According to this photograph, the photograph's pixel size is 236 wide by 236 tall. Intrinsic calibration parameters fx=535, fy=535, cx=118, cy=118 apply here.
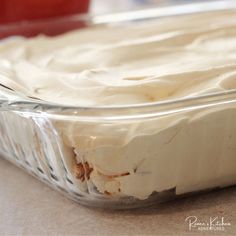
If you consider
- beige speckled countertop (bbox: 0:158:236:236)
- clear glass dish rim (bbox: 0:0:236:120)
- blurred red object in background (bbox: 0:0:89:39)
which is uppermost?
clear glass dish rim (bbox: 0:0:236:120)

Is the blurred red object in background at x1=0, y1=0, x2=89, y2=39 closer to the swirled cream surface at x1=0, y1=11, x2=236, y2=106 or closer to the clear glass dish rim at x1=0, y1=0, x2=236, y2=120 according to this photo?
the swirled cream surface at x1=0, y1=11, x2=236, y2=106

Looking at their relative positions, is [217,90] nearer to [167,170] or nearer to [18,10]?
[167,170]

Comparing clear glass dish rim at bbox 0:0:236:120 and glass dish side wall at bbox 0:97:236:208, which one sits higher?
clear glass dish rim at bbox 0:0:236:120

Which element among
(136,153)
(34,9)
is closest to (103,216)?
(136,153)

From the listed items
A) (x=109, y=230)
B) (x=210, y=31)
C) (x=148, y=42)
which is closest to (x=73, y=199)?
(x=109, y=230)

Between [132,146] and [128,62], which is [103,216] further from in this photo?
[128,62]

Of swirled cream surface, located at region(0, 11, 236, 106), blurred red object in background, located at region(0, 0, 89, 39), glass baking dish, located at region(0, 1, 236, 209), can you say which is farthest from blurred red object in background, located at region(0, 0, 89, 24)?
glass baking dish, located at region(0, 1, 236, 209)

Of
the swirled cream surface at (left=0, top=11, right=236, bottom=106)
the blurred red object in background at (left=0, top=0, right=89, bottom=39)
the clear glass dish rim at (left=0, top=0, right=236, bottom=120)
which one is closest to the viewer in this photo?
the clear glass dish rim at (left=0, top=0, right=236, bottom=120)

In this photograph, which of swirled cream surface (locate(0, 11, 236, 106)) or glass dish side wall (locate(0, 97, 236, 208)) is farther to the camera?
swirled cream surface (locate(0, 11, 236, 106))
